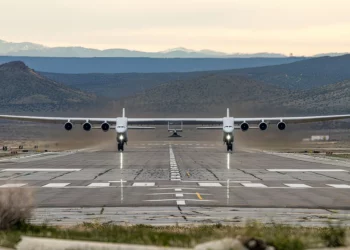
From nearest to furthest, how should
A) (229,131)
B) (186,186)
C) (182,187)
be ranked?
1. (182,187)
2. (186,186)
3. (229,131)

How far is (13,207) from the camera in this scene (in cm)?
1645

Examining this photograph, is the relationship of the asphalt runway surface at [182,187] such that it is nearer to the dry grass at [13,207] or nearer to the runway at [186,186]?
the runway at [186,186]

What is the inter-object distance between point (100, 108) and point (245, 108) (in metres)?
23.9

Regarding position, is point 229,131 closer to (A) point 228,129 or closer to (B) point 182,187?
(A) point 228,129

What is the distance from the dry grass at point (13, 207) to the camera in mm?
16250

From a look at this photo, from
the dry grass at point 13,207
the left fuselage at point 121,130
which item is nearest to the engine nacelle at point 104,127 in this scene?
the left fuselage at point 121,130

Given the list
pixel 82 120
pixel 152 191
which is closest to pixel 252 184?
pixel 152 191

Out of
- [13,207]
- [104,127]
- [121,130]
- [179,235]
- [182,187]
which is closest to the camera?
[179,235]

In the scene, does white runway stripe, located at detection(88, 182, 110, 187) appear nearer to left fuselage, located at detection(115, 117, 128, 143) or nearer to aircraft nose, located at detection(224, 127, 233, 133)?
aircraft nose, located at detection(224, 127, 233, 133)

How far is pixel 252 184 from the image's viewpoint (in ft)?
117

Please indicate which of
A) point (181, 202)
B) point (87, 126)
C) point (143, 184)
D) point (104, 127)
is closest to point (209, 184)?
point (143, 184)

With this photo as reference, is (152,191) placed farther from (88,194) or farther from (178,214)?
(178,214)

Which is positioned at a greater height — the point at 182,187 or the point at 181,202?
the point at 181,202

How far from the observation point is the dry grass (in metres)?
16.2
